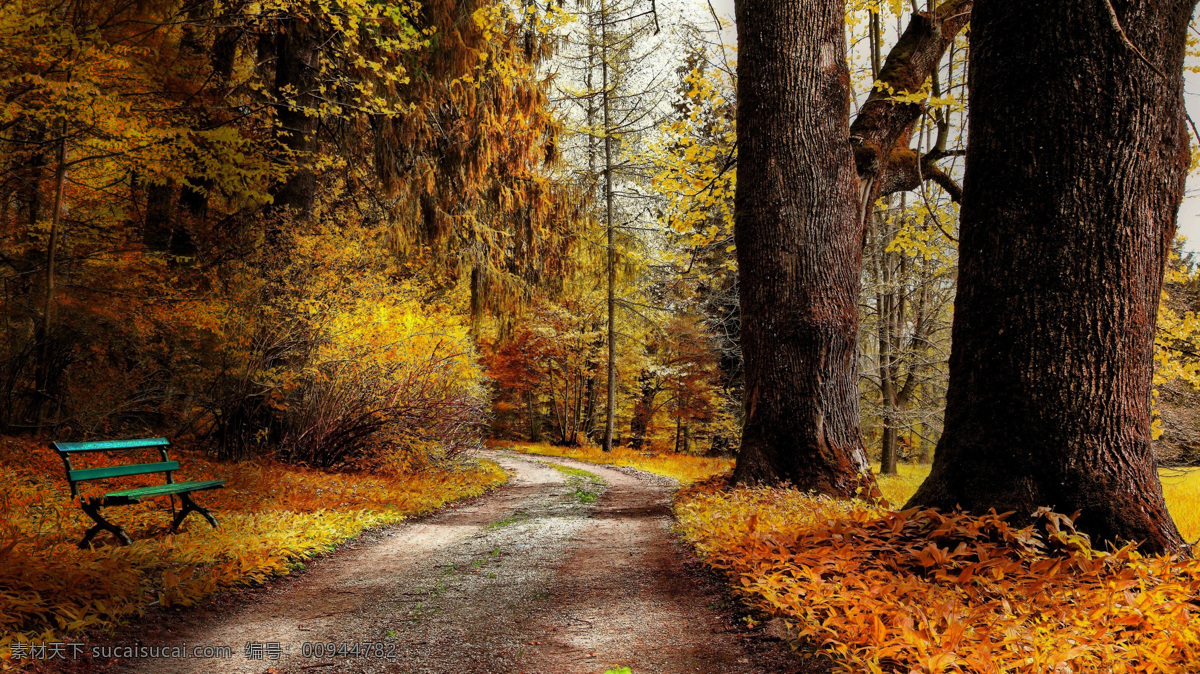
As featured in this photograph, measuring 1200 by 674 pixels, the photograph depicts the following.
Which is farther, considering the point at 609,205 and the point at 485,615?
the point at 609,205

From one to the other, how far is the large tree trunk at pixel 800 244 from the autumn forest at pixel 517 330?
4 cm

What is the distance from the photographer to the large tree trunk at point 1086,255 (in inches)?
120

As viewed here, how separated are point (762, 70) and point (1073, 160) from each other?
373 centimetres

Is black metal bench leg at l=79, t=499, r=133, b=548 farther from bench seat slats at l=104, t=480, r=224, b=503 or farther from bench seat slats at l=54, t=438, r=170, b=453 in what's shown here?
bench seat slats at l=54, t=438, r=170, b=453

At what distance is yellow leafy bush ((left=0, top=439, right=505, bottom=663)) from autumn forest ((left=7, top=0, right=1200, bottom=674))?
39 millimetres

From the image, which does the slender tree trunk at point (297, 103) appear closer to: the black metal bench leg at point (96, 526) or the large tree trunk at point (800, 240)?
the black metal bench leg at point (96, 526)

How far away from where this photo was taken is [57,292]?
8.06 m

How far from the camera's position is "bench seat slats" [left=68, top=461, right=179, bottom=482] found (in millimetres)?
4234

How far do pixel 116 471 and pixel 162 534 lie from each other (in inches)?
25.0

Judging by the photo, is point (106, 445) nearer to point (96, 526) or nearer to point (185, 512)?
point (96, 526)

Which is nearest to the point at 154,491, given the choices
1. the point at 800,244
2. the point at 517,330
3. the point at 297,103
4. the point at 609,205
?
the point at 800,244

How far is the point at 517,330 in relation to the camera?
42.3 ft

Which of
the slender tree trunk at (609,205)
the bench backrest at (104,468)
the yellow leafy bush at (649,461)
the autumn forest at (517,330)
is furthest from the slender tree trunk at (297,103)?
the yellow leafy bush at (649,461)

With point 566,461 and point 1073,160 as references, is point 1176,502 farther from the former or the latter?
point 566,461
